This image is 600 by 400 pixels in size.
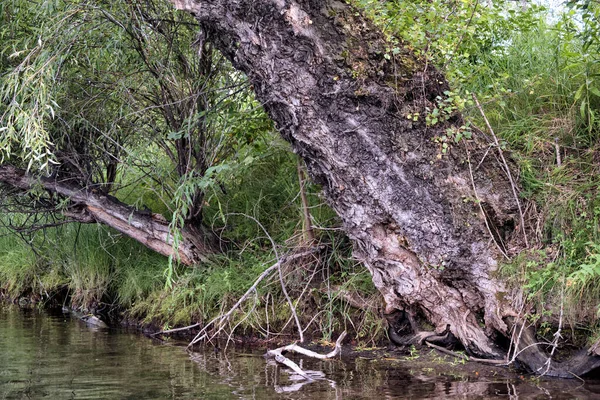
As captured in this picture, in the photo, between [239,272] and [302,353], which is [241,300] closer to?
[302,353]

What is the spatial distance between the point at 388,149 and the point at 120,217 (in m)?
2.97

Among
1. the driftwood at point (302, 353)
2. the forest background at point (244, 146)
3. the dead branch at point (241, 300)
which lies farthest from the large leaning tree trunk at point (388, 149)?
the dead branch at point (241, 300)

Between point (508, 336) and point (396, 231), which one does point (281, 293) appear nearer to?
point (396, 231)

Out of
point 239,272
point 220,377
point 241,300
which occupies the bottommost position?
point 220,377

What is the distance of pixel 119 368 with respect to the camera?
4.95 metres

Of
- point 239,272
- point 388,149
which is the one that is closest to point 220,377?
point 239,272

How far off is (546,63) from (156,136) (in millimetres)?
3369

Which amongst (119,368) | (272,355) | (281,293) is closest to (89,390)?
(119,368)

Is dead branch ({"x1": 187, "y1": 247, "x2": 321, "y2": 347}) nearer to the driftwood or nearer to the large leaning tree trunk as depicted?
the driftwood

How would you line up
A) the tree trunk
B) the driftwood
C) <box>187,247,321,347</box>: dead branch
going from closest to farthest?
the driftwood
<box>187,247,321,347</box>: dead branch
the tree trunk

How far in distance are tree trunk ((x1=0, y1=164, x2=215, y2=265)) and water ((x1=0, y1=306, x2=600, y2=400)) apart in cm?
98

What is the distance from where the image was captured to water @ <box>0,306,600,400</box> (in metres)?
4.13

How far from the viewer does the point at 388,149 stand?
4.69 metres

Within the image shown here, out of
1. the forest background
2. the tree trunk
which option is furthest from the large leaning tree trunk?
the tree trunk
